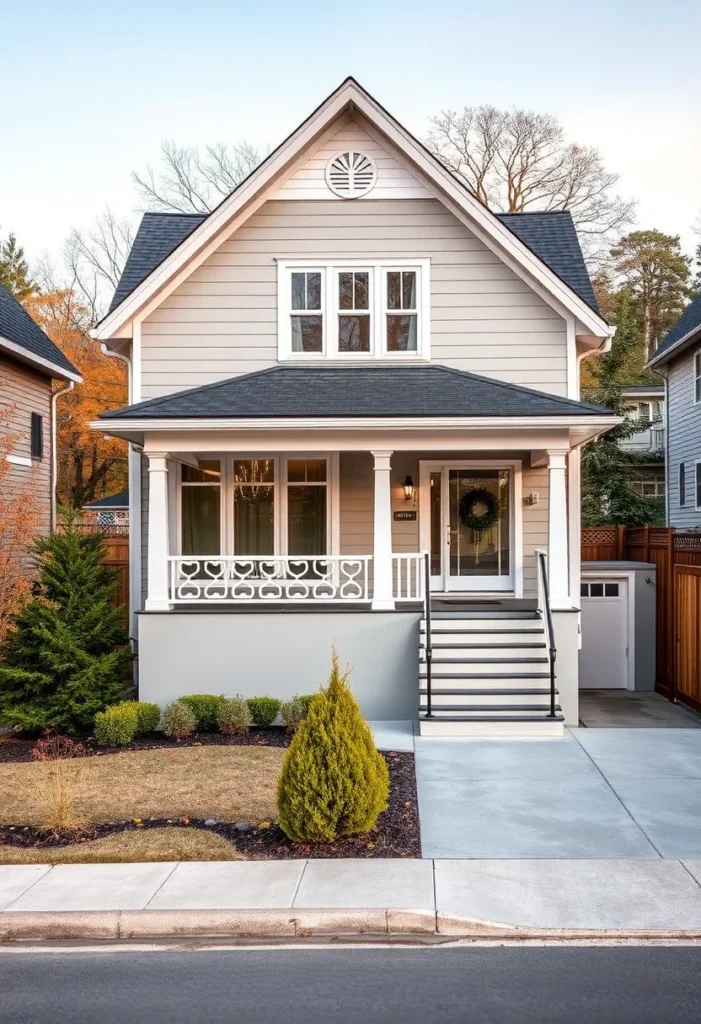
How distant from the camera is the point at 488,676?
10.3 metres

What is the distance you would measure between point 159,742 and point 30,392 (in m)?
9.73

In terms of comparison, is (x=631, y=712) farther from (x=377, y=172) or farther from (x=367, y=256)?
(x=377, y=172)

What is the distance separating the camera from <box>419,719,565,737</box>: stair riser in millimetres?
9750

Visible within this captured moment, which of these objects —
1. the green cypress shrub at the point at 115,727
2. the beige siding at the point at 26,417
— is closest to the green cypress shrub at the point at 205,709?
the green cypress shrub at the point at 115,727

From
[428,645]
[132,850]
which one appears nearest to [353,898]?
[132,850]

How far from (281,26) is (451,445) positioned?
12775 mm

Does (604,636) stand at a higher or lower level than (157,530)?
lower

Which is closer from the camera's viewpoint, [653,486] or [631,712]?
[631,712]

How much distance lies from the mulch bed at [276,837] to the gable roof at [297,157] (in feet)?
24.7

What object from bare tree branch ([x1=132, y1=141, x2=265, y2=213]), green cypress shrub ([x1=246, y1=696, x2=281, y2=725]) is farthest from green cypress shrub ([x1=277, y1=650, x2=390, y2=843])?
bare tree branch ([x1=132, y1=141, x2=265, y2=213])

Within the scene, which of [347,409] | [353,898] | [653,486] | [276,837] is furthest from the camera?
[653,486]

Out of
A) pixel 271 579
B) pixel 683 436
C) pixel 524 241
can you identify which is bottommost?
pixel 271 579

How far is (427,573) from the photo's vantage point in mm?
10695

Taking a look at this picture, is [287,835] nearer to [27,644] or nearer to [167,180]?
[27,644]
